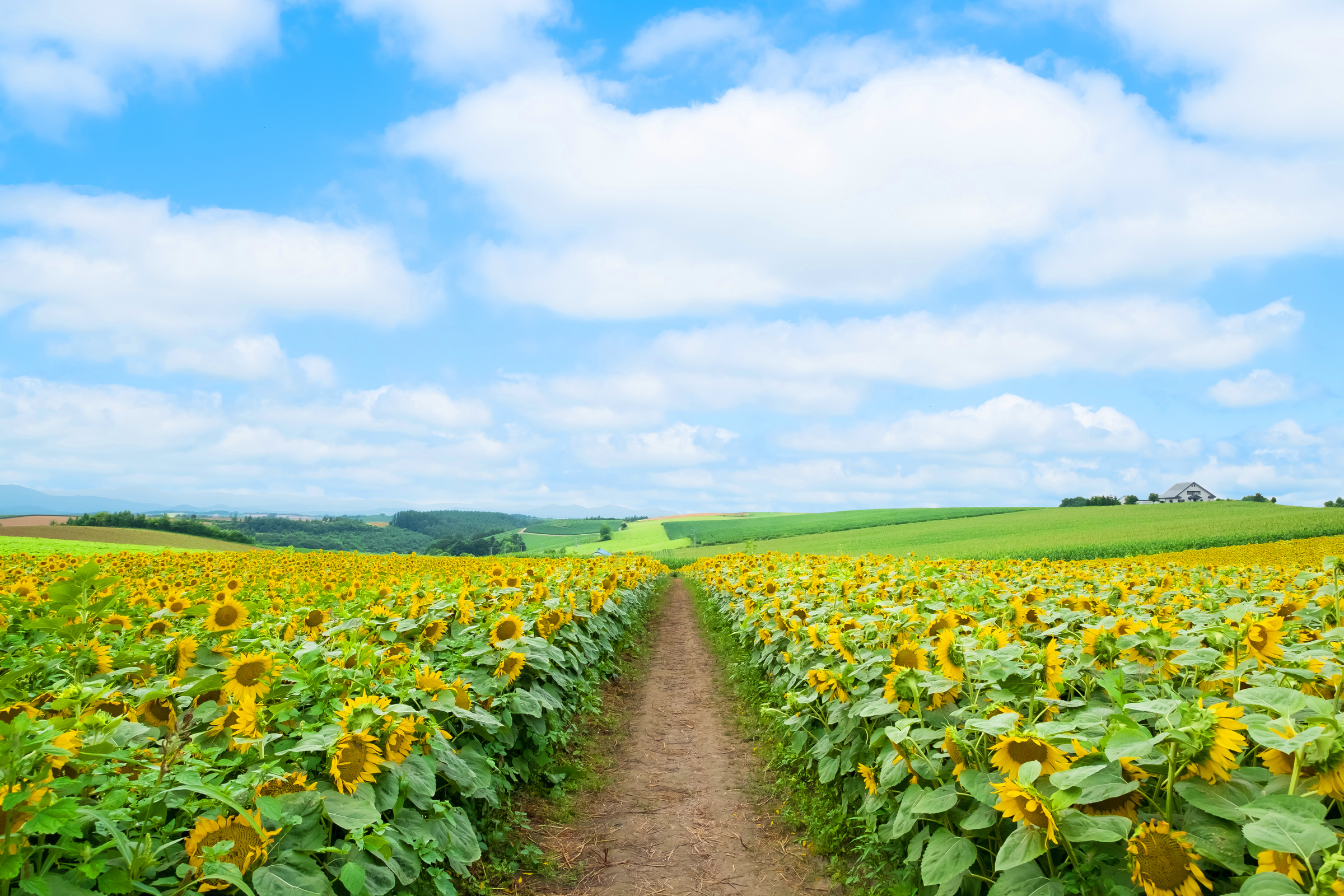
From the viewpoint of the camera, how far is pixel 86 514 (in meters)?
51.2

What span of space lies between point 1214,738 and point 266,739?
3659 mm

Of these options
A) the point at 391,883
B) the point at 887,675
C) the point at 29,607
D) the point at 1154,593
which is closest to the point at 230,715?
the point at 391,883

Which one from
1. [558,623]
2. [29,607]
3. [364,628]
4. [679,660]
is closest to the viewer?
[364,628]

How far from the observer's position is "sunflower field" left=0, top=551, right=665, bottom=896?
2.28 meters

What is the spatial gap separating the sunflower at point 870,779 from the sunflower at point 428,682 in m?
2.58

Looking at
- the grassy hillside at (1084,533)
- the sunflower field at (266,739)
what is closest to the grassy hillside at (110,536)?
the grassy hillside at (1084,533)

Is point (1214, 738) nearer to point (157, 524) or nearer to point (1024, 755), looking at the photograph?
point (1024, 755)

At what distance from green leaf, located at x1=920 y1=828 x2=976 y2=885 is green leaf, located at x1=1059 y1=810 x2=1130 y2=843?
618mm

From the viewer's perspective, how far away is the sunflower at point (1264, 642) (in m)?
3.23

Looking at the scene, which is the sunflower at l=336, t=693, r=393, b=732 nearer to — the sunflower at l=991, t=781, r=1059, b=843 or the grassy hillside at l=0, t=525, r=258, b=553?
the sunflower at l=991, t=781, r=1059, b=843

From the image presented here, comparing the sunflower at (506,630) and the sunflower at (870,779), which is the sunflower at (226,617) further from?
the sunflower at (870,779)

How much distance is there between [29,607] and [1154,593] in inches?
406

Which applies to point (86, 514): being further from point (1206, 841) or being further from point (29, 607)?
point (1206, 841)

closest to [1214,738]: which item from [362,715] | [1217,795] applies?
[1217,795]
